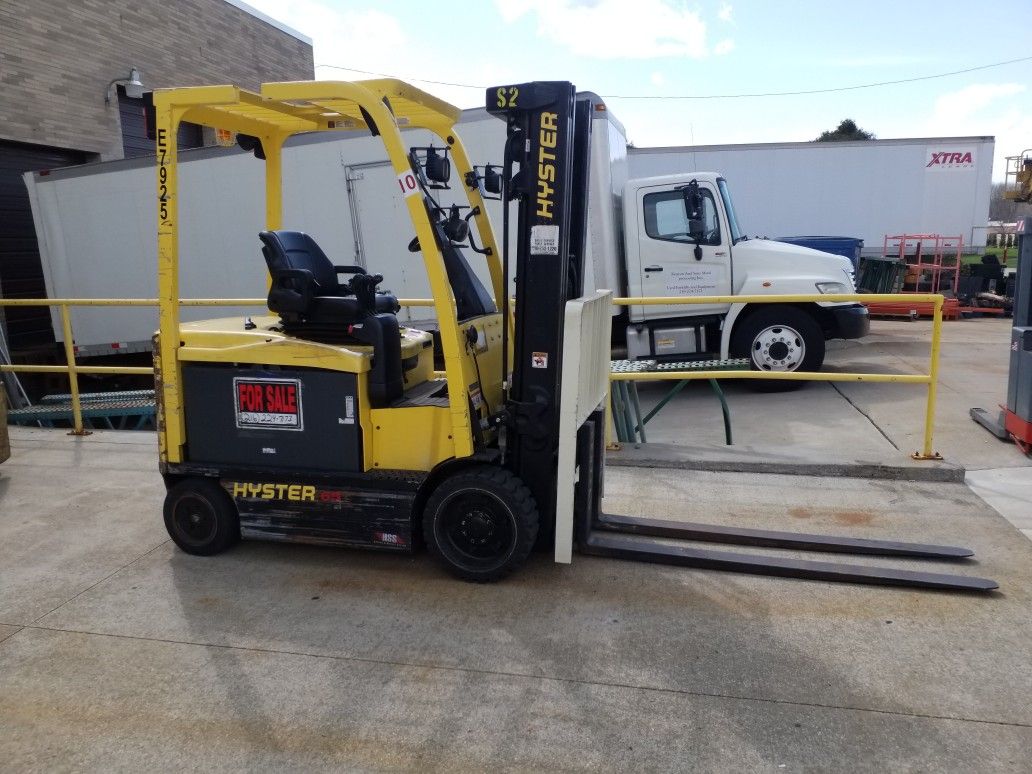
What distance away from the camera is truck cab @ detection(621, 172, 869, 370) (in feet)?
30.9

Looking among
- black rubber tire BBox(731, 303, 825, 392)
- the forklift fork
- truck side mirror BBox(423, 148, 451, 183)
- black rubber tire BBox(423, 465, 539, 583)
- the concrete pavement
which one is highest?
truck side mirror BBox(423, 148, 451, 183)

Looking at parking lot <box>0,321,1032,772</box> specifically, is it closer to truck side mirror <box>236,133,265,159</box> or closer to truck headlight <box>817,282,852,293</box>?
truck side mirror <box>236,133,265,159</box>

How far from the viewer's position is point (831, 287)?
371 inches

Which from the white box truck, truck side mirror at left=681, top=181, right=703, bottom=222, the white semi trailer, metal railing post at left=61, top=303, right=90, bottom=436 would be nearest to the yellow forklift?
metal railing post at left=61, top=303, right=90, bottom=436

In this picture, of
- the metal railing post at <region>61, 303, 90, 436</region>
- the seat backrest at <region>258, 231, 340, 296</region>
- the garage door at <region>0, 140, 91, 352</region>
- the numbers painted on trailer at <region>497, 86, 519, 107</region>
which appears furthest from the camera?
the garage door at <region>0, 140, 91, 352</region>

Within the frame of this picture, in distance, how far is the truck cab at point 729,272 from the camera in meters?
9.43

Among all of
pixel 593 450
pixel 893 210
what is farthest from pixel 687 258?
pixel 893 210

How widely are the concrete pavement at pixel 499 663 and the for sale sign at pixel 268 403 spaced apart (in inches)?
34.1

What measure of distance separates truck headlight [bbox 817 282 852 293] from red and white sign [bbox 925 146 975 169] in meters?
9.88

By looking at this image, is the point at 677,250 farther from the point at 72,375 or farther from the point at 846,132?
the point at 846,132

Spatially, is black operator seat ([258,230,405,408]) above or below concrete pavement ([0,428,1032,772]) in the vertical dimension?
above

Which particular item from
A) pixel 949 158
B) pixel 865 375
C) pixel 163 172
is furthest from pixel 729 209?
pixel 949 158

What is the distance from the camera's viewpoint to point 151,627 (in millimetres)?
3867

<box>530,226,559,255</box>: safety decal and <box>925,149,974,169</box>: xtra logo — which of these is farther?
<box>925,149,974,169</box>: xtra logo
